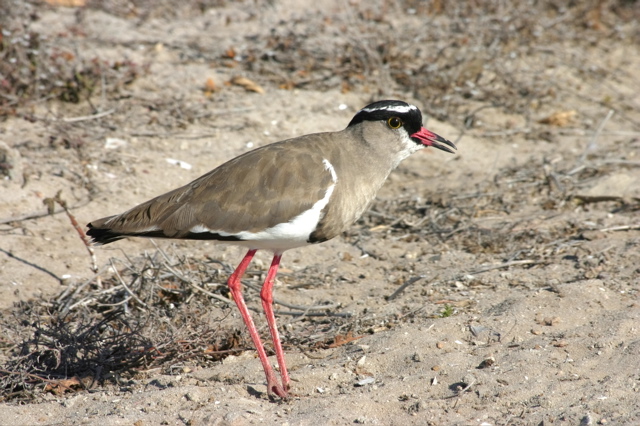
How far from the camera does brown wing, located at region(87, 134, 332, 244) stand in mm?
4703

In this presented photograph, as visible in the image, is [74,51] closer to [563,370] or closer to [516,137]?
[516,137]

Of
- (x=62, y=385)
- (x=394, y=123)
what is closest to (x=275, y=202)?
(x=394, y=123)

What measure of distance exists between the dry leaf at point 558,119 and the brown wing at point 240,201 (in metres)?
5.31

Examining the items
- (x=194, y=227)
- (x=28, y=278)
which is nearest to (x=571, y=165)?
(x=194, y=227)

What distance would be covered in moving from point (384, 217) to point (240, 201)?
2.71m

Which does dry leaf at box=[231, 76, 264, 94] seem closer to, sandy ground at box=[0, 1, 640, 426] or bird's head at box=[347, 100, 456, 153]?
sandy ground at box=[0, 1, 640, 426]

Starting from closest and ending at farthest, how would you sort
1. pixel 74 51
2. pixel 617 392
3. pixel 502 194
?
pixel 617 392 → pixel 502 194 → pixel 74 51

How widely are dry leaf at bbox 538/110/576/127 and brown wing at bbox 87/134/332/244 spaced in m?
5.31

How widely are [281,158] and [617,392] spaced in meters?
2.48

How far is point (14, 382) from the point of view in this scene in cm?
455

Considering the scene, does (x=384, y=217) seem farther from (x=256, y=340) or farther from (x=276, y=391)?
(x=276, y=391)

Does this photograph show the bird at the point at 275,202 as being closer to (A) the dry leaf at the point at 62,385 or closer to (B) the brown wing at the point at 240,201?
(B) the brown wing at the point at 240,201

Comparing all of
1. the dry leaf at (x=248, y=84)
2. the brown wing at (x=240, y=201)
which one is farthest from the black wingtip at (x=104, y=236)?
the dry leaf at (x=248, y=84)

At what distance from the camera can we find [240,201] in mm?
4773
